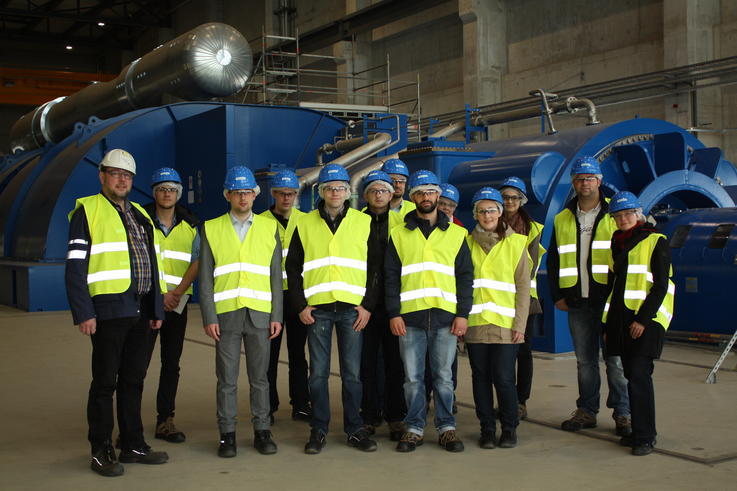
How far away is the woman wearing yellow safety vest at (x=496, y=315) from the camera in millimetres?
4859

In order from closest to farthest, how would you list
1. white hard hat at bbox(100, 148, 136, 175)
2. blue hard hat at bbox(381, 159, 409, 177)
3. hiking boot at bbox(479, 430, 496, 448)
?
white hard hat at bbox(100, 148, 136, 175), hiking boot at bbox(479, 430, 496, 448), blue hard hat at bbox(381, 159, 409, 177)

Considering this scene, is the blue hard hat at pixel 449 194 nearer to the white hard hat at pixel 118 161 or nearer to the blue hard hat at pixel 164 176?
the blue hard hat at pixel 164 176

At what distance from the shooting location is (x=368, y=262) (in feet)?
16.4

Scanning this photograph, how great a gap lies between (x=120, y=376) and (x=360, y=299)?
4.44 feet

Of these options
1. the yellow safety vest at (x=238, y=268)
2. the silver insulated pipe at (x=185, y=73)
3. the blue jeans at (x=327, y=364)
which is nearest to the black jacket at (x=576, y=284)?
the blue jeans at (x=327, y=364)

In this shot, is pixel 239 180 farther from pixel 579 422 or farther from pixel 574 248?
pixel 579 422

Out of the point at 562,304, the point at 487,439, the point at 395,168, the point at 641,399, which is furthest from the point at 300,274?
the point at 641,399

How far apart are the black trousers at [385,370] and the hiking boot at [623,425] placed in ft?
4.06

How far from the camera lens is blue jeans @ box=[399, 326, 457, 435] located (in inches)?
189

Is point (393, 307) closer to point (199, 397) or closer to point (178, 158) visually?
point (199, 397)

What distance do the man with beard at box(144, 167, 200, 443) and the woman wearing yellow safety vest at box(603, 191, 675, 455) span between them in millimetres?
2418

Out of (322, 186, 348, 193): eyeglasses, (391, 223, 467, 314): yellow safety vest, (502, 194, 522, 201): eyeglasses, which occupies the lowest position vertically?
(391, 223, 467, 314): yellow safety vest

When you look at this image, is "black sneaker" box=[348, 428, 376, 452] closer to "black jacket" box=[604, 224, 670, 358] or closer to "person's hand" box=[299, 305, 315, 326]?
"person's hand" box=[299, 305, 315, 326]

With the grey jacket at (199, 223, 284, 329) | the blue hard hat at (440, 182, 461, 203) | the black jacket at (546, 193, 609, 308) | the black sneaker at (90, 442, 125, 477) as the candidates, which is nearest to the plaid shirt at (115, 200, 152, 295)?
the grey jacket at (199, 223, 284, 329)
